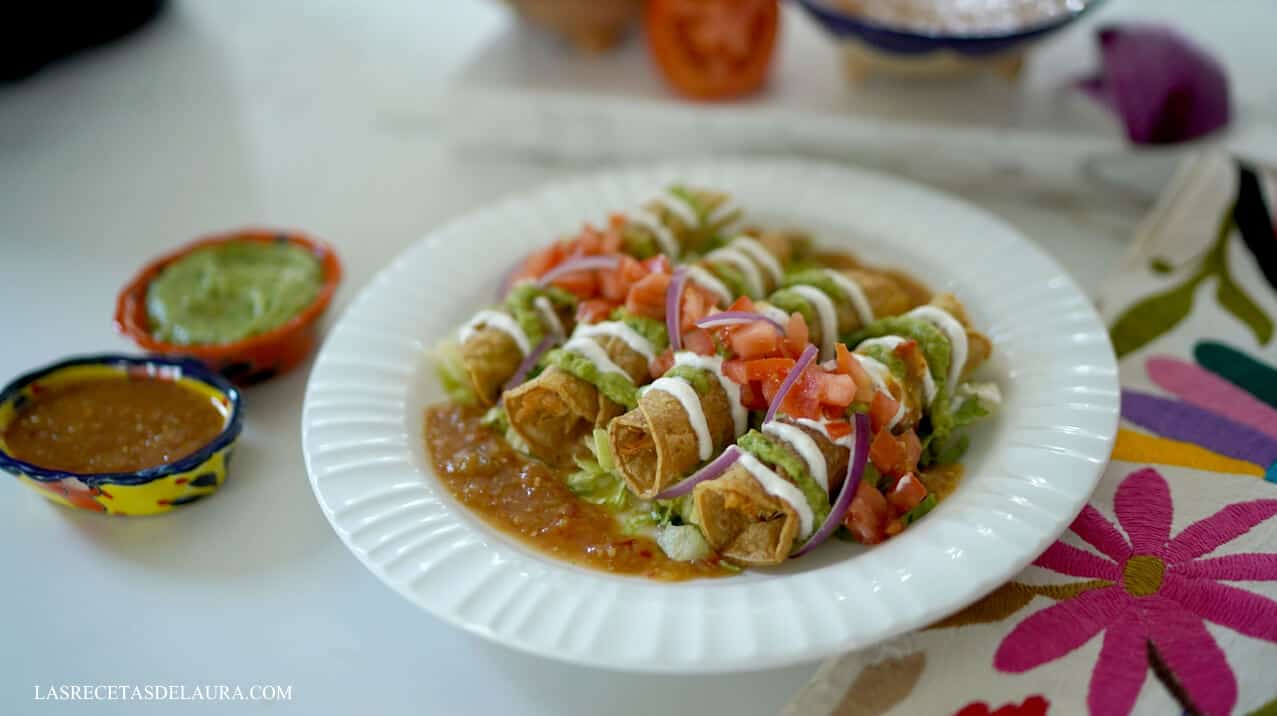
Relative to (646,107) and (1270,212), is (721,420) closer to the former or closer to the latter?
(646,107)

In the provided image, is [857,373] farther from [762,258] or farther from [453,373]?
[453,373]

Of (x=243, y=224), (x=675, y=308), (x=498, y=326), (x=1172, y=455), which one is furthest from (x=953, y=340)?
(x=243, y=224)

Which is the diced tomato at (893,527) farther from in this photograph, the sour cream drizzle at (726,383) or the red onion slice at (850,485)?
the sour cream drizzle at (726,383)

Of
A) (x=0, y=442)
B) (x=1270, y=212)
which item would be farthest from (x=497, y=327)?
(x=1270, y=212)

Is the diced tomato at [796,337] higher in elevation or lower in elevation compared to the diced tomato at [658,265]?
lower

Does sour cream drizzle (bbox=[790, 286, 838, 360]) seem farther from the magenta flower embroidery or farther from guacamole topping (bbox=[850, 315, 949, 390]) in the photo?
the magenta flower embroidery

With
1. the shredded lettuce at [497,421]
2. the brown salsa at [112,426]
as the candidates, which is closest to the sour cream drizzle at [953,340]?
the shredded lettuce at [497,421]

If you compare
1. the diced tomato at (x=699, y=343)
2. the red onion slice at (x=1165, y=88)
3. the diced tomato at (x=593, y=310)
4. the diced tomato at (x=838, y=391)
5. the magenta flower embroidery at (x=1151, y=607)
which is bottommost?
the magenta flower embroidery at (x=1151, y=607)
